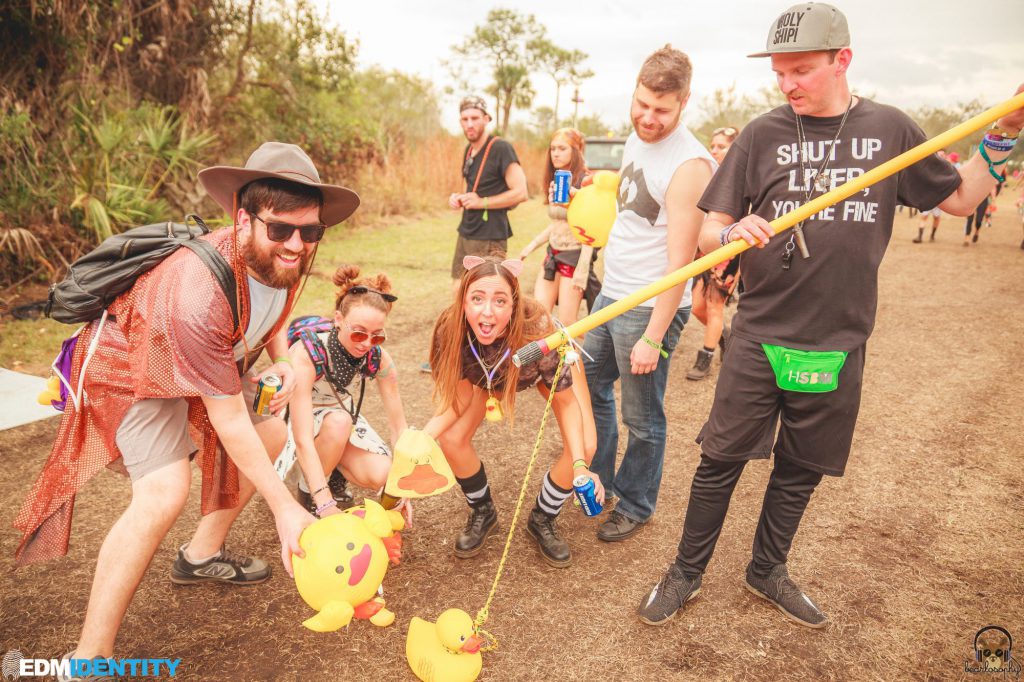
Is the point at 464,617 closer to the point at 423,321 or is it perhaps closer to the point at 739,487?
the point at 739,487

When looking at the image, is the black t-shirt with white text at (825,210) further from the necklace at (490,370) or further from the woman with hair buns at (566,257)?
the woman with hair buns at (566,257)

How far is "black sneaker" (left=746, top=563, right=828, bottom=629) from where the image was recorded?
101 inches

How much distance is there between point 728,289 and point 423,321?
3.27 m

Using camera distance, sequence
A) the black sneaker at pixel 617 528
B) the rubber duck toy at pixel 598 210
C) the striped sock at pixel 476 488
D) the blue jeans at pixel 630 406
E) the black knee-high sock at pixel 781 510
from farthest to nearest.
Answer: the rubber duck toy at pixel 598 210 < the black sneaker at pixel 617 528 < the striped sock at pixel 476 488 < the blue jeans at pixel 630 406 < the black knee-high sock at pixel 781 510

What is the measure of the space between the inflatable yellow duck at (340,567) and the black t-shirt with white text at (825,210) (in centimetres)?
161

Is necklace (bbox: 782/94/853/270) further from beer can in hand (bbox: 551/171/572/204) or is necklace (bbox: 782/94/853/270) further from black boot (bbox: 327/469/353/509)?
black boot (bbox: 327/469/353/509)

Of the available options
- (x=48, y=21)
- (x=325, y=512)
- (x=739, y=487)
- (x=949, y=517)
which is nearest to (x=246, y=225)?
(x=325, y=512)

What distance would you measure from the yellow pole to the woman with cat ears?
0.56 meters

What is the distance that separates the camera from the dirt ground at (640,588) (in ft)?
7.78

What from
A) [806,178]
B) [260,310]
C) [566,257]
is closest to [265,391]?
[260,310]

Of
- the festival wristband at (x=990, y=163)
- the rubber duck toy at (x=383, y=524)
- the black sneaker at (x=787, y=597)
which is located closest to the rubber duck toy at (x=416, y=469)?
the rubber duck toy at (x=383, y=524)

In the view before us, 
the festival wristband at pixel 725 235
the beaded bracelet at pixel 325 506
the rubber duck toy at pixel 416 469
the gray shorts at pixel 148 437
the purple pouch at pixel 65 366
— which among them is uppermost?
the festival wristband at pixel 725 235

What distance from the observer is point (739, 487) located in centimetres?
375

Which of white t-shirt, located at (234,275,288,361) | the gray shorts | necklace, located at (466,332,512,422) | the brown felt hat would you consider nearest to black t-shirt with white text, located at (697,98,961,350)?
necklace, located at (466,332,512,422)
